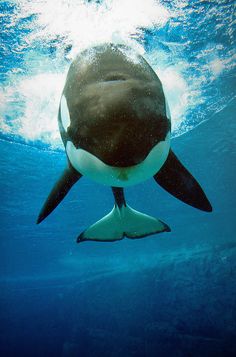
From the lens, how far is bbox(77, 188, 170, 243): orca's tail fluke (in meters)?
5.94

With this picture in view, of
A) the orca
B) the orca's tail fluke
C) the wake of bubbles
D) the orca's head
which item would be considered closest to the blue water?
the wake of bubbles

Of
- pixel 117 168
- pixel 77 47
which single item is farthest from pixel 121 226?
pixel 77 47

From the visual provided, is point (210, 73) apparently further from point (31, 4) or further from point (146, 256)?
point (146, 256)

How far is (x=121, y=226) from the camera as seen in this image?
6.23 metres

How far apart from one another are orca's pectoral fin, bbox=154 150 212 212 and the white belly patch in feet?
4.24

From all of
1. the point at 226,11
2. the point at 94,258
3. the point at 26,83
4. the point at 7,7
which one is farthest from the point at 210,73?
the point at 94,258

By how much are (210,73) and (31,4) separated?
7.01 metres

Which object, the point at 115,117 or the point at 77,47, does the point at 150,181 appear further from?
the point at 115,117

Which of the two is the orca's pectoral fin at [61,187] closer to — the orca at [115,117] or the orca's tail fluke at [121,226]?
the orca at [115,117]

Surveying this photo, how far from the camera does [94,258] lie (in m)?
55.5

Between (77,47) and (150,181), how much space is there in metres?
15.6

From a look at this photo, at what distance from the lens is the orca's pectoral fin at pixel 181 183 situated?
4281 millimetres

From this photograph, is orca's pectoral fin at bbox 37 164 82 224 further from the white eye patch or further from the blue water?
the blue water

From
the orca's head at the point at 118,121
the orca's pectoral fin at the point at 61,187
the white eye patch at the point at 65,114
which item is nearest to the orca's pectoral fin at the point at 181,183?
the orca's pectoral fin at the point at 61,187
